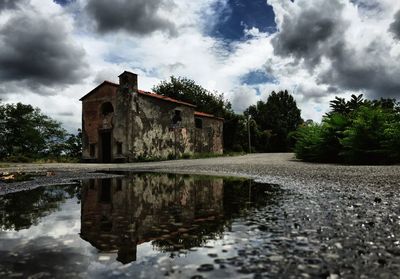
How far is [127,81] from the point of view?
2380 cm

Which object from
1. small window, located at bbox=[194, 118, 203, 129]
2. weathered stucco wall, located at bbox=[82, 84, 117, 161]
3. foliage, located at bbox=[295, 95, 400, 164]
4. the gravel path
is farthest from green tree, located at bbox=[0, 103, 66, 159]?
Result: the gravel path

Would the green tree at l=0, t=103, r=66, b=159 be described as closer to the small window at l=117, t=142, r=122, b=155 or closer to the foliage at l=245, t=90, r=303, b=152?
the small window at l=117, t=142, r=122, b=155

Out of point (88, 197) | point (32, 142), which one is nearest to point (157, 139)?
point (32, 142)

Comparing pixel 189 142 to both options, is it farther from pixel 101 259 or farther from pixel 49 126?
pixel 101 259

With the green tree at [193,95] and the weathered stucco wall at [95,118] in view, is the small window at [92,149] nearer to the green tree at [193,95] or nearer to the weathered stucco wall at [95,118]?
the weathered stucco wall at [95,118]

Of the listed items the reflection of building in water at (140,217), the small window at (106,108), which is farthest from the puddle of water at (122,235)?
the small window at (106,108)

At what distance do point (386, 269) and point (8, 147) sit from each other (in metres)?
36.4

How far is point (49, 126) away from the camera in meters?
35.9

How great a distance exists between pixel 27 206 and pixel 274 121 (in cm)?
5595

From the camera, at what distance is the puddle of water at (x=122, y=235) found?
6.77ft

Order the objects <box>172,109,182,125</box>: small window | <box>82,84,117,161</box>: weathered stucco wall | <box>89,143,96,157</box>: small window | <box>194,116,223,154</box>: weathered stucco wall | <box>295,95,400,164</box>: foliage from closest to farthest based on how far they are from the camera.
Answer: <box>295,95,400,164</box>: foliage < <box>82,84,117,161</box>: weathered stucco wall < <box>89,143,96,157</box>: small window < <box>172,109,182,125</box>: small window < <box>194,116,223,154</box>: weathered stucco wall

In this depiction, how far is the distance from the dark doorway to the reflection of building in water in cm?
2053

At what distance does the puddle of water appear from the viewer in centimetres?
206

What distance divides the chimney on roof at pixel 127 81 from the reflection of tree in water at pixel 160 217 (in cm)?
1900
